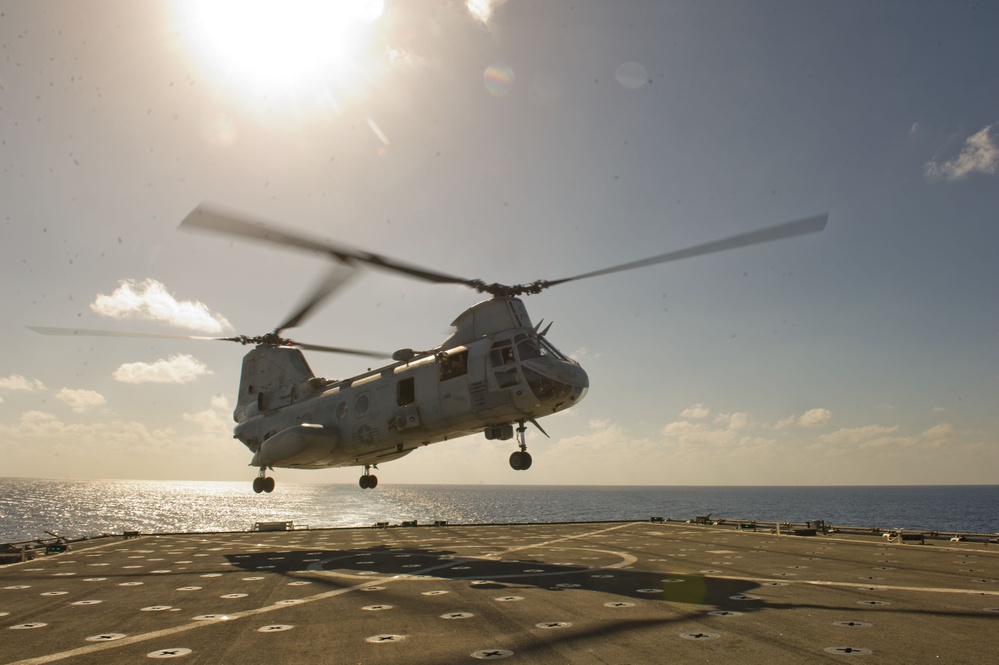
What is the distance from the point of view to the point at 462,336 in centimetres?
2234

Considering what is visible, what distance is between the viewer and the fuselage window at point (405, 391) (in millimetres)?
22797

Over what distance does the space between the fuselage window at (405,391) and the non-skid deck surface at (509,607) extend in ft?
19.7

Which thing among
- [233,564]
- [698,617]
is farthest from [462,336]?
[698,617]

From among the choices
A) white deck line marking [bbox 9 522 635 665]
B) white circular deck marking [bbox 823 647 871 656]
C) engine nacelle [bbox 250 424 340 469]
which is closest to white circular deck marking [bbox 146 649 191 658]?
white deck line marking [bbox 9 522 635 665]

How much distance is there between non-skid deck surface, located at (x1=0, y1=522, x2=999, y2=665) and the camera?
8.76m

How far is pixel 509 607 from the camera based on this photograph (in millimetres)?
12086

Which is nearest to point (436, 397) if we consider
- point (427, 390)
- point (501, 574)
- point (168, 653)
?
point (427, 390)

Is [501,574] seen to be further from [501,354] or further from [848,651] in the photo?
[848,651]

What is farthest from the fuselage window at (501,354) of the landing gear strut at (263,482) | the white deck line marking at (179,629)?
the landing gear strut at (263,482)

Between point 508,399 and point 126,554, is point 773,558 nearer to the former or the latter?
point 508,399

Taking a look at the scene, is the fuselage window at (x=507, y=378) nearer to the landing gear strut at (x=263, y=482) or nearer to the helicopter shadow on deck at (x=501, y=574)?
the helicopter shadow on deck at (x=501, y=574)

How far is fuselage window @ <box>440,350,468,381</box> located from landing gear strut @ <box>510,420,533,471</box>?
2949mm

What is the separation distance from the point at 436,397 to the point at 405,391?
6.03 ft

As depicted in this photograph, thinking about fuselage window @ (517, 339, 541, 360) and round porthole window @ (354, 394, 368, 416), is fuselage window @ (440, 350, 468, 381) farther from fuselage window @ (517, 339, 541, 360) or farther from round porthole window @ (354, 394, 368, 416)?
round porthole window @ (354, 394, 368, 416)
